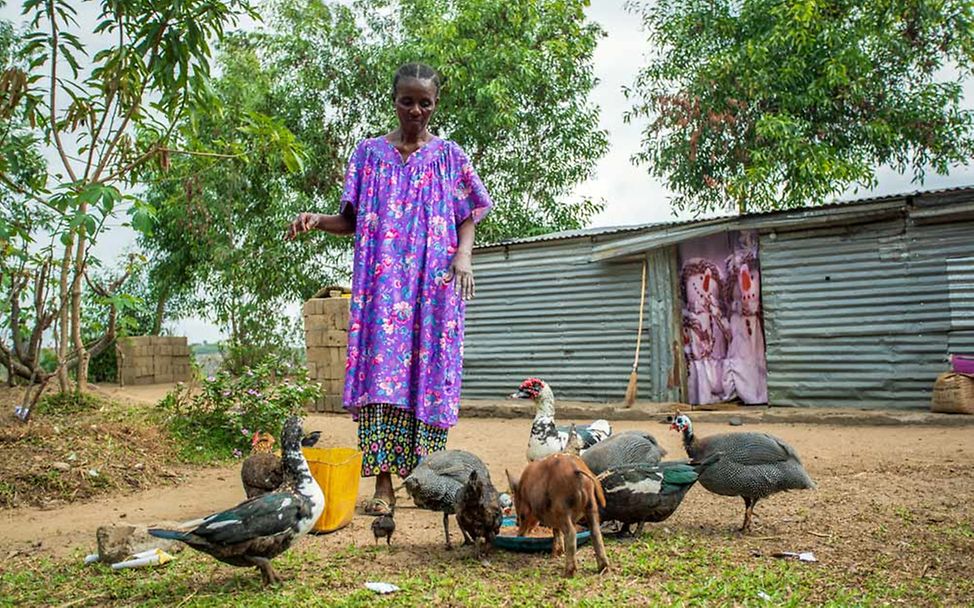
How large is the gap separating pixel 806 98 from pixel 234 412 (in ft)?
41.4

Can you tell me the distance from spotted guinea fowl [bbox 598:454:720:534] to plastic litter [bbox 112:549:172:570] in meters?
2.15

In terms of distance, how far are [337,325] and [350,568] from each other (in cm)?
915

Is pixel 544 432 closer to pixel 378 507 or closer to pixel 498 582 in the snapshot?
pixel 378 507

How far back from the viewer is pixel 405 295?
4.91 metres

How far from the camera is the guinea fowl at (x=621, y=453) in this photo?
4.73 meters

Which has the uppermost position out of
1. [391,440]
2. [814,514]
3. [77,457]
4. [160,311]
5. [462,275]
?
[160,311]

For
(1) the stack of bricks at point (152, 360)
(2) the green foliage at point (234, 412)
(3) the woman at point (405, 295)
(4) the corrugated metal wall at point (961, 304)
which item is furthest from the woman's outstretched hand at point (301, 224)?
(1) the stack of bricks at point (152, 360)

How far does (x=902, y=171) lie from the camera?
17109 mm

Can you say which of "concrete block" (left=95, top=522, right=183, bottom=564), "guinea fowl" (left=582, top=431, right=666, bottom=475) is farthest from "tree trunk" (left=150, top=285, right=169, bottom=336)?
"guinea fowl" (left=582, top=431, right=666, bottom=475)

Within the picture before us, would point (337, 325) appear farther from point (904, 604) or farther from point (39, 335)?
point (904, 604)

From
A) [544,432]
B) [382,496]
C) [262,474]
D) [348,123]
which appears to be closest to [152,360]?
[348,123]

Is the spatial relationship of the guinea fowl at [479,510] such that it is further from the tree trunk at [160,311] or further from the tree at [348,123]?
the tree trunk at [160,311]

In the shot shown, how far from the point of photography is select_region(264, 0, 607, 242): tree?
18.6 meters

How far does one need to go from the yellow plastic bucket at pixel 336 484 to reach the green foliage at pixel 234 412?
3.63 m
